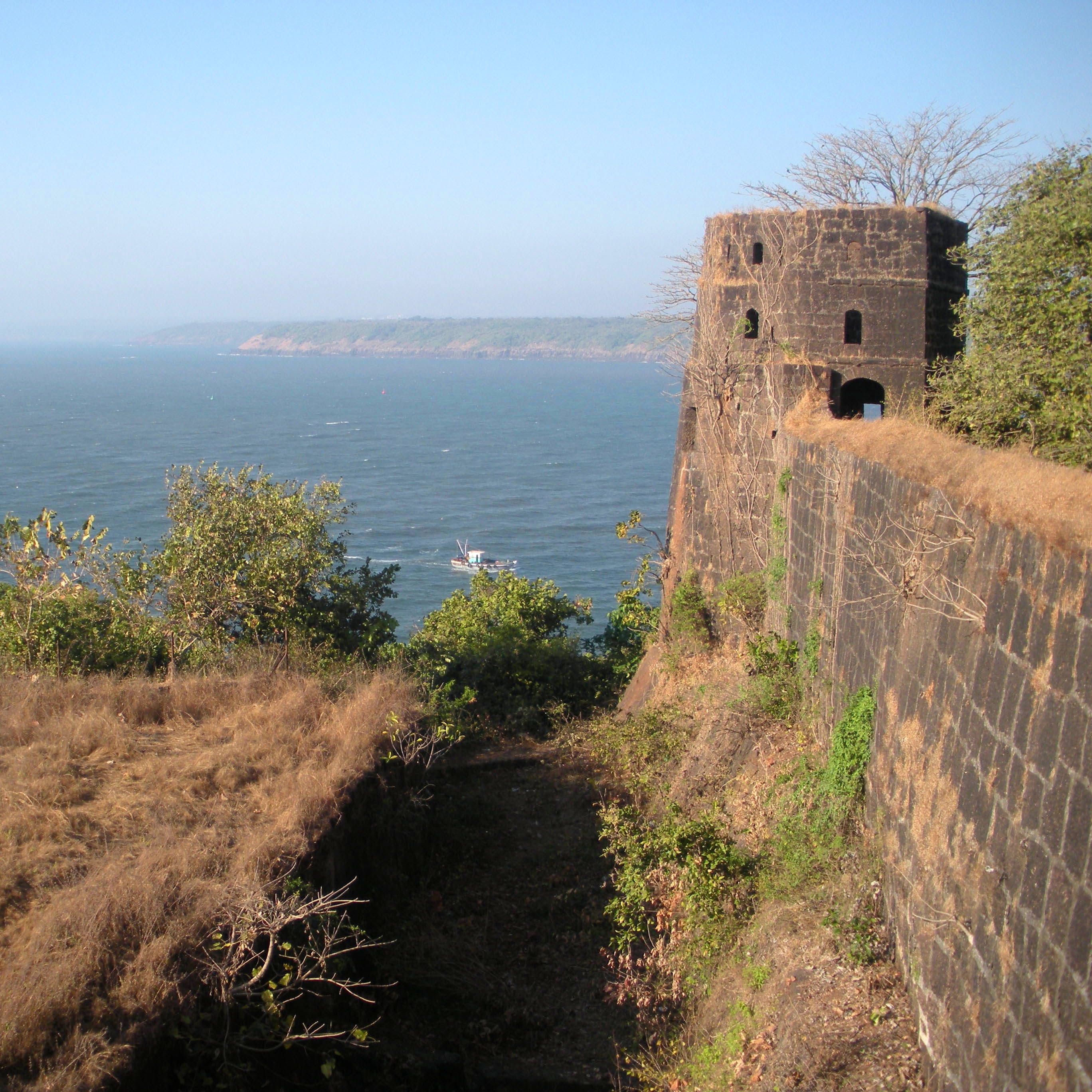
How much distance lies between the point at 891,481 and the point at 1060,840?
438 centimetres

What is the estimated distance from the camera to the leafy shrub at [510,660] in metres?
19.2

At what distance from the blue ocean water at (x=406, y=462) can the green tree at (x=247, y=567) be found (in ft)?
24.8

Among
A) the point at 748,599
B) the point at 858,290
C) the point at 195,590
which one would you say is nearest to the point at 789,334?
the point at 858,290

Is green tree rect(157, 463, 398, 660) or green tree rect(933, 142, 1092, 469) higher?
green tree rect(933, 142, 1092, 469)

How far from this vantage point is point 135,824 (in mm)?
9719

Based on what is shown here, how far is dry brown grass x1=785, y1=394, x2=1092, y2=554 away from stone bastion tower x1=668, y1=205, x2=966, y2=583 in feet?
14.4

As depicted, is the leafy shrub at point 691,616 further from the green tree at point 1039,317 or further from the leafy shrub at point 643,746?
the green tree at point 1039,317

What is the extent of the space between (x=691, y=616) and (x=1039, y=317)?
8746 mm

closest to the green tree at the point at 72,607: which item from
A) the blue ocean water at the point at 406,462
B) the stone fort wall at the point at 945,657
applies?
the blue ocean water at the point at 406,462

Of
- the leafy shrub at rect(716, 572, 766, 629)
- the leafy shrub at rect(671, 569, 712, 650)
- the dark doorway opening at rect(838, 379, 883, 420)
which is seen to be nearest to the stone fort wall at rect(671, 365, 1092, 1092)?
the leafy shrub at rect(716, 572, 766, 629)

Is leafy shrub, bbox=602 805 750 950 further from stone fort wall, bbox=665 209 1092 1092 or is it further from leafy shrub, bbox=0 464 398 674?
leafy shrub, bbox=0 464 398 674

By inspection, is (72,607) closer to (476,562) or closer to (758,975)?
(758,975)

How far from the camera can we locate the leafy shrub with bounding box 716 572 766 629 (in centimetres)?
1598

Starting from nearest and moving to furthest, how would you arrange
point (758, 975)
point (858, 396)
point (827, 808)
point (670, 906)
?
point (758, 975) < point (827, 808) < point (670, 906) < point (858, 396)
